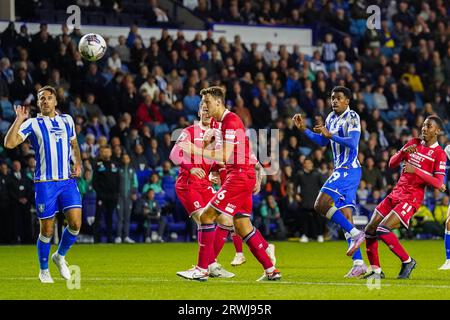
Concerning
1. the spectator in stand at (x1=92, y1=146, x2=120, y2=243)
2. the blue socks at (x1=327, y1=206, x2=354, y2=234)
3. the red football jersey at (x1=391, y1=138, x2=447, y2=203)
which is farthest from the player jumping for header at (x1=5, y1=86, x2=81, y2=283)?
the spectator in stand at (x1=92, y1=146, x2=120, y2=243)

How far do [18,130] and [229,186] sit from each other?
8.89ft

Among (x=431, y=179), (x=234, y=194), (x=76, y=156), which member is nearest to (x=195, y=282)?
(x=234, y=194)

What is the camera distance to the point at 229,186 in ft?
41.1

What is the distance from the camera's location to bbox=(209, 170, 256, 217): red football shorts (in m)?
12.5

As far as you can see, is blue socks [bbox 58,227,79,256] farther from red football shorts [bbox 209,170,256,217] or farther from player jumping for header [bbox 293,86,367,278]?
player jumping for header [bbox 293,86,367,278]

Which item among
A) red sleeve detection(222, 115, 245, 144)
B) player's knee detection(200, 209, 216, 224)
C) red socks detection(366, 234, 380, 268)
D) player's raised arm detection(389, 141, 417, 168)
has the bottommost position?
red socks detection(366, 234, 380, 268)

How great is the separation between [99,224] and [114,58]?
4717mm

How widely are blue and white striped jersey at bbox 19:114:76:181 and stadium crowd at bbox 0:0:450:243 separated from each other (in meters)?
9.81

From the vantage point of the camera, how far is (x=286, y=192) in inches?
993

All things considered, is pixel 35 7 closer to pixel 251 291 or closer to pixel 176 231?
pixel 176 231

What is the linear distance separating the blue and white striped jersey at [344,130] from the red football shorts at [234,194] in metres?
2.17

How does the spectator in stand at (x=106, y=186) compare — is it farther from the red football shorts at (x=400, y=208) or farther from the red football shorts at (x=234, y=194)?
the red football shorts at (x=234, y=194)

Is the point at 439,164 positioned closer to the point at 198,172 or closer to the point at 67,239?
the point at 198,172
